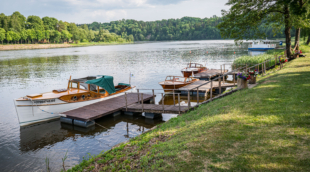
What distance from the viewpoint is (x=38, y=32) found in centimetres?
12775

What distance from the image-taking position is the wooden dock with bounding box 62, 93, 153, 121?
15.2m

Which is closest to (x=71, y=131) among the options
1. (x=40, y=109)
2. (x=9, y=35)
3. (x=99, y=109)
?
(x=99, y=109)

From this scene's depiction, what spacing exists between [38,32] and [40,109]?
13034cm

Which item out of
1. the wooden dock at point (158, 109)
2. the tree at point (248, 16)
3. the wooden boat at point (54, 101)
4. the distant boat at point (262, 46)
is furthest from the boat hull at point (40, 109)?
the distant boat at point (262, 46)

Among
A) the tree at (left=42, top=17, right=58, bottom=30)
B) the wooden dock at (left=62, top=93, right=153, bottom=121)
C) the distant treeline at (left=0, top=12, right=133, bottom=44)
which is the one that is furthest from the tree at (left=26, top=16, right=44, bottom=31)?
the wooden dock at (left=62, top=93, right=153, bottom=121)

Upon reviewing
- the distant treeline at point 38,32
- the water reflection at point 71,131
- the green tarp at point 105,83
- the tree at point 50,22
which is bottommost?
the water reflection at point 71,131

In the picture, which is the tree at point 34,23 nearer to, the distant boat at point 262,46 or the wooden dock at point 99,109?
the distant boat at point 262,46

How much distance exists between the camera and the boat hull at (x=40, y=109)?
50.8 ft

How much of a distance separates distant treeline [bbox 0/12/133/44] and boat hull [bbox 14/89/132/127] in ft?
372

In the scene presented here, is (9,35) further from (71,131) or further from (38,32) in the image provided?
(71,131)

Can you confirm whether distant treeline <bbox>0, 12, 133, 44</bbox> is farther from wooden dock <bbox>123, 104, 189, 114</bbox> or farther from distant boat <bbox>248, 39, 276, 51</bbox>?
wooden dock <bbox>123, 104, 189, 114</bbox>

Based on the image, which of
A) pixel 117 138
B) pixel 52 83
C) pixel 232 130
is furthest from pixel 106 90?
pixel 52 83

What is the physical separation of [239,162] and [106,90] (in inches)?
583

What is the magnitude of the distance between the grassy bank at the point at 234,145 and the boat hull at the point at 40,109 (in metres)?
9.65
